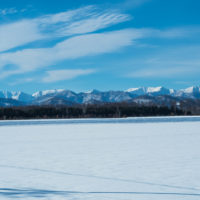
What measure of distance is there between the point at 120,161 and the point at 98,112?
156ft

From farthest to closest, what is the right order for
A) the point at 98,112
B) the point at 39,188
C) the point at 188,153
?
the point at 98,112
the point at 188,153
the point at 39,188

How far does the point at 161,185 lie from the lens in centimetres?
529

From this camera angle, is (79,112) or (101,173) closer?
(101,173)

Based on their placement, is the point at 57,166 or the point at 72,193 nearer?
the point at 72,193

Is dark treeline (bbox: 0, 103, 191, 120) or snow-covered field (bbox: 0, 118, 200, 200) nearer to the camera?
snow-covered field (bbox: 0, 118, 200, 200)

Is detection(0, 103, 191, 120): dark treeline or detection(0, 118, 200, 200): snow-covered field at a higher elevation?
→ detection(0, 103, 191, 120): dark treeline

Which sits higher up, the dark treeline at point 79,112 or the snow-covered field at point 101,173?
the dark treeline at point 79,112

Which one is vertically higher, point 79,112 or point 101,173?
point 79,112

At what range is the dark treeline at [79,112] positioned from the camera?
1885 inches

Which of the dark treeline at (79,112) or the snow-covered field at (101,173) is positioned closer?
the snow-covered field at (101,173)

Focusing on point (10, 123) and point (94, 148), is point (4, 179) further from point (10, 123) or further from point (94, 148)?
point (10, 123)

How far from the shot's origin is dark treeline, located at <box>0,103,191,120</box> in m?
47.9

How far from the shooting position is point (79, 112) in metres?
54.7

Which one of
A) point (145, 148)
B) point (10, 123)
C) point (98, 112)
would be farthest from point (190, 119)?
point (98, 112)
